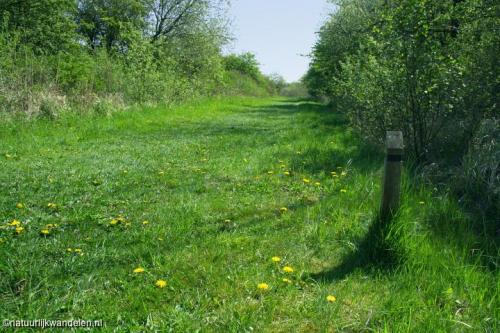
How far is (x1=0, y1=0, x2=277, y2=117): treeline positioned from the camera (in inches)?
427

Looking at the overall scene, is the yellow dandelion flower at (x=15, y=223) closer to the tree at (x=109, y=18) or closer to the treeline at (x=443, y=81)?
the treeline at (x=443, y=81)

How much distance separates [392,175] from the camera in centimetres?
347

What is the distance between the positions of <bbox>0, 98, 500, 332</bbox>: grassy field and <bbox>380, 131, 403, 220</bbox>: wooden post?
138mm

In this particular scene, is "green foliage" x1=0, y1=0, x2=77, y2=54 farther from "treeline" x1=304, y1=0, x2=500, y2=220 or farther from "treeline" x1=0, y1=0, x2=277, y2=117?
"treeline" x1=304, y1=0, x2=500, y2=220

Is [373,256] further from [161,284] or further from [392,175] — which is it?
[161,284]

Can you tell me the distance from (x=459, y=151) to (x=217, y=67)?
74.4ft

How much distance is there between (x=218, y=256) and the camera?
11.4 feet

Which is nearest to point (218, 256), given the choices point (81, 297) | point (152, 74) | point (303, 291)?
point (303, 291)

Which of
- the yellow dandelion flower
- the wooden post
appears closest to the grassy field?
the yellow dandelion flower

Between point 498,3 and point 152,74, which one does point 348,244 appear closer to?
point 498,3

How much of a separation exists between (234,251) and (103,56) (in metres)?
13.6

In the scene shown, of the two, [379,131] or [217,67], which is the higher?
[217,67]

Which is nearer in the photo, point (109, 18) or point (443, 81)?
point (443, 81)

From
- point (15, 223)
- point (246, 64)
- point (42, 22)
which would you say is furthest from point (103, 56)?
point (246, 64)
